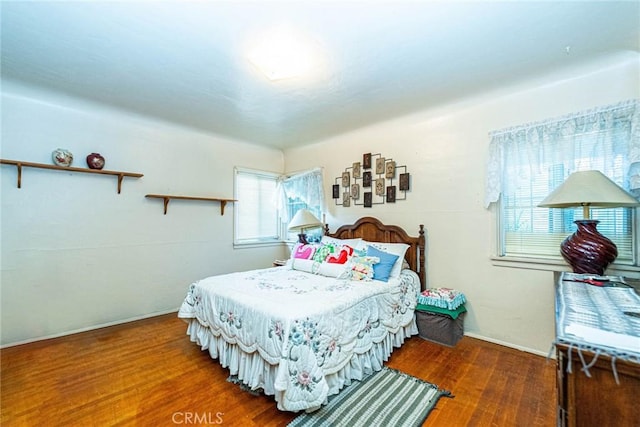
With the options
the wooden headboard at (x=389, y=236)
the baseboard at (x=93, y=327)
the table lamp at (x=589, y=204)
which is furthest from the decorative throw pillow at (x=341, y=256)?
the baseboard at (x=93, y=327)

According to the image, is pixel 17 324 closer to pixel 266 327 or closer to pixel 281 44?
pixel 266 327

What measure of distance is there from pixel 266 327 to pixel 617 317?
5.65ft

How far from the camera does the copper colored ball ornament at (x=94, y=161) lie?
3.00m

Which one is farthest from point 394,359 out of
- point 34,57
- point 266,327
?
point 34,57

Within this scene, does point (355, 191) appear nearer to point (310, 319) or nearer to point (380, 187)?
point (380, 187)

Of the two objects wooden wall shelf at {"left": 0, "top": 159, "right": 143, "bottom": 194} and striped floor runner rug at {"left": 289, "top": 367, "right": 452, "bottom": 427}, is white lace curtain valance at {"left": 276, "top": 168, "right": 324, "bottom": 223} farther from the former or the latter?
striped floor runner rug at {"left": 289, "top": 367, "right": 452, "bottom": 427}

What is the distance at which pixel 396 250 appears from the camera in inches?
121

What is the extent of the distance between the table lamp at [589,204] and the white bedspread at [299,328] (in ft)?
4.45

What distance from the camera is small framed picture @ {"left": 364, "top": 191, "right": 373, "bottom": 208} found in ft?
12.1

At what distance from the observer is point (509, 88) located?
2.59 m

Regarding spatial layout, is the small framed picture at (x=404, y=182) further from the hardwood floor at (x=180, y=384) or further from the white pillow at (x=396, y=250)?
the hardwood floor at (x=180, y=384)

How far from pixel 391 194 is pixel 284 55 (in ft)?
6.75

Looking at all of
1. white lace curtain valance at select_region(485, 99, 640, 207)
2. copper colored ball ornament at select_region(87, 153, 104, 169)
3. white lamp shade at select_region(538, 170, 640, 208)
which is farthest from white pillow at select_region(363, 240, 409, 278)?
copper colored ball ornament at select_region(87, 153, 104, 169)

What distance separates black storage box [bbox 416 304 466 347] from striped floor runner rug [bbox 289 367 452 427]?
30.2 inches
